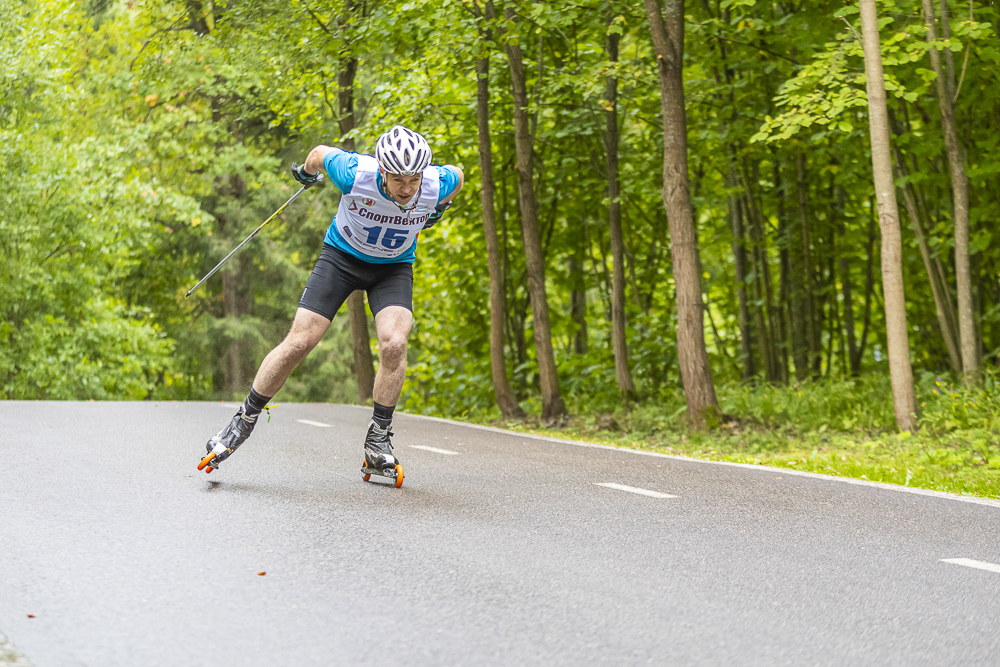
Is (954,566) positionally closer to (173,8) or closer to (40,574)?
(40,574)

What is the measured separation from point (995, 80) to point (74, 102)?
1964 centimetres

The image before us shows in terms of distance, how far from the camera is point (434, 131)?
49.8 ft

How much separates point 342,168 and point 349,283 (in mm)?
777

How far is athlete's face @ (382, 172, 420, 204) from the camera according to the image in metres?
5.59

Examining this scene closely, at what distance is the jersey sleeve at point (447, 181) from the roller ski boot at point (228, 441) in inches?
71.7

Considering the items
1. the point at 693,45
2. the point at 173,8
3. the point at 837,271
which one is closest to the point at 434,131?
the point at 693,45

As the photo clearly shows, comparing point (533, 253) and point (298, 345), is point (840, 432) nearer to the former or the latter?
point (533, 253)

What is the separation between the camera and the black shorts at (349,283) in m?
6.06

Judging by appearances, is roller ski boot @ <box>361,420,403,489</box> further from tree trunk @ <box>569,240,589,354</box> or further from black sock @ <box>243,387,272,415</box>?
tree trunk @ <box>569,240,589,354</box>

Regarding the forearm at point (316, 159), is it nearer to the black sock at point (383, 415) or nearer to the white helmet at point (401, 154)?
the white helmet at point (401, 154)

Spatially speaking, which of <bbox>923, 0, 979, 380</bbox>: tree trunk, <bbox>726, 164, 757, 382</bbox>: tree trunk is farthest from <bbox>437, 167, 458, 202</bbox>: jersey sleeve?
<bbox>726, 164, 757, 382</bbox>: tree trunk

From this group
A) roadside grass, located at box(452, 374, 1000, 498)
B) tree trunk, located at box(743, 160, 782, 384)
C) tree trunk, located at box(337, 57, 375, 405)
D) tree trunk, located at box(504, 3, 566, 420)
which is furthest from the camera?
tree trunk, located at box(337, 57, 375, 405)

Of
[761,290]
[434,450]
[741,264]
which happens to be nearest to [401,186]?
[434,450]

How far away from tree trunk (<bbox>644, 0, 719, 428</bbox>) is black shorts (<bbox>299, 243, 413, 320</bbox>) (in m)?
5.31
